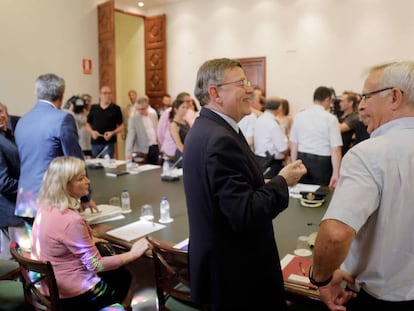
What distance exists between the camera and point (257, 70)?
25.3ft

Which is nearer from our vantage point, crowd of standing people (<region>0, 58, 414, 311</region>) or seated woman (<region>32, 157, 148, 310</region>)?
crowd of standing people (<region>0, 58, 414, 311</region>)

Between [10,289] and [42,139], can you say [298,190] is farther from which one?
[10,289]

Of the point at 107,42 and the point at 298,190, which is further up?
the point at 107,42

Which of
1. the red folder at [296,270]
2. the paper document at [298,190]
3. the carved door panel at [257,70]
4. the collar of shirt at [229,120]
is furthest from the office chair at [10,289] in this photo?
the carved door panel at [257,70]

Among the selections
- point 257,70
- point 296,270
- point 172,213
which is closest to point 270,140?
point 172,213

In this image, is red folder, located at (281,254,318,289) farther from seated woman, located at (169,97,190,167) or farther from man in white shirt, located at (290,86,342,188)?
seated woman, located at (169,97,190,167)

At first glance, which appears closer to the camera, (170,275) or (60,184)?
(170,275)

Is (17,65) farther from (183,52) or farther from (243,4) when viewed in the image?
(243,4)

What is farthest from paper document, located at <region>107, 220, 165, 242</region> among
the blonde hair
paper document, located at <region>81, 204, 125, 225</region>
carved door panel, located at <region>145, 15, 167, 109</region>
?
carved door panel, located at <region>145, 15, 167, 109</region>

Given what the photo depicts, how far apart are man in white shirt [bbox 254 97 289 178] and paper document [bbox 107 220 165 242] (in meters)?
2.21

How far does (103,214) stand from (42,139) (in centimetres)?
61

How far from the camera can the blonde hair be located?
189 centimetres

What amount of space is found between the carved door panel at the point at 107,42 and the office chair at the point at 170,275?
5838 millimetres

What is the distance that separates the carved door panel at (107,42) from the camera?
7121 mm
